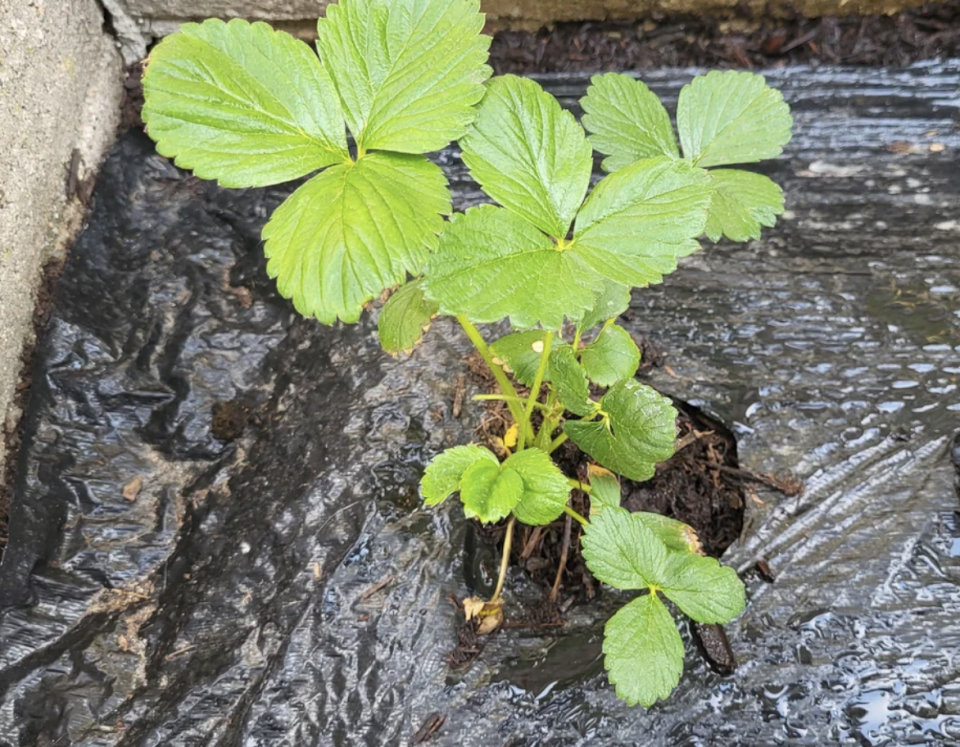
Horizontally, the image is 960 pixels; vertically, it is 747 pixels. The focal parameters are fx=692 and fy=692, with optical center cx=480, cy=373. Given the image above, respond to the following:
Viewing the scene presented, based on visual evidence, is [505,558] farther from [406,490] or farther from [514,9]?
[514,9]

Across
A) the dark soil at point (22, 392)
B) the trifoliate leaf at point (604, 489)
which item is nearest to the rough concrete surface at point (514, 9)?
the dark soil at point (22, 392)

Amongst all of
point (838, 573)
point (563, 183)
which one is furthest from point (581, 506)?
point (563, 183)

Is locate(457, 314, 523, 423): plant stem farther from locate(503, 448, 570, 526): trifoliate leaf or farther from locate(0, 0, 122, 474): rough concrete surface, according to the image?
locate(0, 0, 122, 474): rough concrete surface

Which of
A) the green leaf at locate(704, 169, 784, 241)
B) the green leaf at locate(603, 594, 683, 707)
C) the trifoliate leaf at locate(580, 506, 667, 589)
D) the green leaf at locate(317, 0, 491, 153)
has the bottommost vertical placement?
the green leaf at locate(603, 594, 683, 707)

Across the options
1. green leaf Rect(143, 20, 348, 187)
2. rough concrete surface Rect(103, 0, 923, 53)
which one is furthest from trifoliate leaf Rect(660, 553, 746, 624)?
rough concrete surface Rect(103, 0, 923, 53)

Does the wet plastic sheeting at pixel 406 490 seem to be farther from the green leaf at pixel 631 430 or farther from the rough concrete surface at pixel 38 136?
the green leaf at pixel 631 430

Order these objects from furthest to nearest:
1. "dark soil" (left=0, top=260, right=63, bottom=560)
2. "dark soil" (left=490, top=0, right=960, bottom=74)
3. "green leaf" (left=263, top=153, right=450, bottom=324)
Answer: "dark soil" (left=490, top=0, right=960, bottom=74) → "dark soil" (left=0, top=260, right=63, bottom=560) → "green leaf" (left=263, top=153, right=450, bottom=324)
